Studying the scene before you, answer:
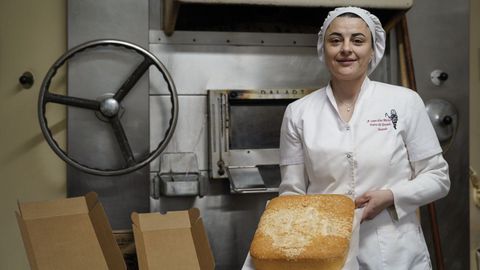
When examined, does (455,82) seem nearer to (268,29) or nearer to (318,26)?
(318,26)

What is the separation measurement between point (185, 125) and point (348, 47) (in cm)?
105

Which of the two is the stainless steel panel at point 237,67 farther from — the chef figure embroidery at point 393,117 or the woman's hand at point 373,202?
the woman's hand at point 373,202

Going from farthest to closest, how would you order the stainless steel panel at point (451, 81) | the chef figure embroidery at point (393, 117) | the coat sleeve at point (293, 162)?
the stainless steel panel at point (451, 81)
the coat sleeve at point (293, 162)
the chef figure embroidery at point (393, 117)

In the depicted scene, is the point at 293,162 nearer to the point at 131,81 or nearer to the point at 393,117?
the point at 393,117

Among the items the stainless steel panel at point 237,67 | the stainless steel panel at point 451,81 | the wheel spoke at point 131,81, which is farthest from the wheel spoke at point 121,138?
the stainless steel panel at point 451,81

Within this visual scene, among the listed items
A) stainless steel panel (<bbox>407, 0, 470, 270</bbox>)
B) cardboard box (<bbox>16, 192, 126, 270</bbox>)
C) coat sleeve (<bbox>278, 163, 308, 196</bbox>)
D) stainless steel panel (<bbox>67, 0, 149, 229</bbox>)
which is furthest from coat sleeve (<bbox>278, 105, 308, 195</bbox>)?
stainless steel panel (<bbox>407, 0, 470, 270</bbox>)

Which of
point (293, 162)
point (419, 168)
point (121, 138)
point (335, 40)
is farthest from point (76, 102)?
point (419, 168)

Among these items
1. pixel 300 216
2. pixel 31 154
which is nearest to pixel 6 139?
pixel 31 154

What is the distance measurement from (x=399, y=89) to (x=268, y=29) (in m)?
0.97

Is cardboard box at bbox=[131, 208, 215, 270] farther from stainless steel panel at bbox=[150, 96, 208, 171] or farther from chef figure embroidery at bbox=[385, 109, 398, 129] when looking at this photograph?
chef figure embroidery at bbox=[385, 109, 398, 129]

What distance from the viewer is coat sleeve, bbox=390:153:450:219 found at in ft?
4.72

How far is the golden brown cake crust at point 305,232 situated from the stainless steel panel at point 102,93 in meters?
1.07

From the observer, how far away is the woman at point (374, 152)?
4.83 ft

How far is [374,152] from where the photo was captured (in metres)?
1.50
